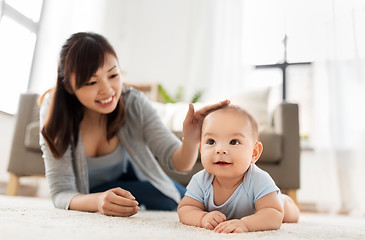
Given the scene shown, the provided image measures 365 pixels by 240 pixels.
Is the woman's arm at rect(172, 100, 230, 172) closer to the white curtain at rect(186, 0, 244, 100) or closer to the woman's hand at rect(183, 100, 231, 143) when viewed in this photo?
the woman's hand at rect(183, 100, 231, 143)

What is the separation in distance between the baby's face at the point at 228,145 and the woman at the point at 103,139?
65mm

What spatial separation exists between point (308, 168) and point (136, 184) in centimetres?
195

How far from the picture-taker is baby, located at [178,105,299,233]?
74cm

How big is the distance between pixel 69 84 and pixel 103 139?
0.29 metres

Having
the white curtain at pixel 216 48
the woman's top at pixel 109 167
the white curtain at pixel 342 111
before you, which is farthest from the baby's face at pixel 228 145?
the white curtain at pixel 216 48

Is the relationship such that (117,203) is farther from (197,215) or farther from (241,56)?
(241,56)

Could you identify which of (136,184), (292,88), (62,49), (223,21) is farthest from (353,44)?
(62,49)

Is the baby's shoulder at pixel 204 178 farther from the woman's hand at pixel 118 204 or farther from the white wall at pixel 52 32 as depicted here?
the white wall at pixel 52 32

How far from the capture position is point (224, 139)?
76 cm

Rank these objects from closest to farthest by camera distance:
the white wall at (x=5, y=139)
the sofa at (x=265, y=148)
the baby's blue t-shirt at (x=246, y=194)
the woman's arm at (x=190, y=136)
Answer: the baby's blue t-shirt at (x=246, y=194) < the woman's arm at (x=190, y=136) < the sofa at (x=265, y=148) < the white wall at (x=5, y=139)

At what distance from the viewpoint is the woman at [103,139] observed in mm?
998

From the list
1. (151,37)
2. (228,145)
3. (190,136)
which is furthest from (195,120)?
(151,37)

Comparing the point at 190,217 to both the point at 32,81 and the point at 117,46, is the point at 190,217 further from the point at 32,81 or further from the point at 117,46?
the point at 117,46

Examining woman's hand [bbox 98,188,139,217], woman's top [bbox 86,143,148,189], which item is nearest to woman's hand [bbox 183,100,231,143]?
woman's hand [bbox 98,188,139,217]
